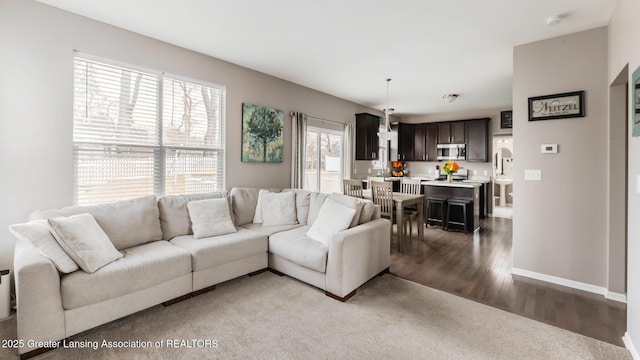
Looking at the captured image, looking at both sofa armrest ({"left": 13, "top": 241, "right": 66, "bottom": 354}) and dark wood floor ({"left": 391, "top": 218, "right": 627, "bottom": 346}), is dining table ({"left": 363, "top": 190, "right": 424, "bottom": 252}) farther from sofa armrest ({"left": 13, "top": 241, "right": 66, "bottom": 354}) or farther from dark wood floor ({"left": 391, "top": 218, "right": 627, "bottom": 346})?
sofa armrest ({"left": 13, "top": 241, "right": 66, "bottom": 354})

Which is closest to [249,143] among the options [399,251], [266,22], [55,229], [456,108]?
[266,22]

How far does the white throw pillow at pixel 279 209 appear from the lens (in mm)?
3730

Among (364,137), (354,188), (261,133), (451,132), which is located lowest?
(354,188)

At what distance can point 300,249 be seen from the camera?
293cm

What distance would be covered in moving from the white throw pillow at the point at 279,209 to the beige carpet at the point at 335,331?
3.52ft

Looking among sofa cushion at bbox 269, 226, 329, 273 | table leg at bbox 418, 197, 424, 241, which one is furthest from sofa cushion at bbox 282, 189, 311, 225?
table leg at bbox 418, 197, 424, 241

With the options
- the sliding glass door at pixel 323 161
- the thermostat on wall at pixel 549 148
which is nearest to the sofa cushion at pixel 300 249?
the sliding glass door at pixel 323 161

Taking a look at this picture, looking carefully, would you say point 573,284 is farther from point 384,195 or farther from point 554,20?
point 554,20

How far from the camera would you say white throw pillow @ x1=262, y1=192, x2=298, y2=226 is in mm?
3730

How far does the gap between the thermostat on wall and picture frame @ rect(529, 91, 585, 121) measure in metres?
0.30

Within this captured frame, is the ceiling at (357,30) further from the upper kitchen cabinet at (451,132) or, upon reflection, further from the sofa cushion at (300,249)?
the upper kitchen cabinet at (451,132)

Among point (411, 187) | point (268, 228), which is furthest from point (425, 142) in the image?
point (268, 228)

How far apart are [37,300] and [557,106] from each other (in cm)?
491

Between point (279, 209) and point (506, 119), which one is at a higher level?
point (506, 119)
